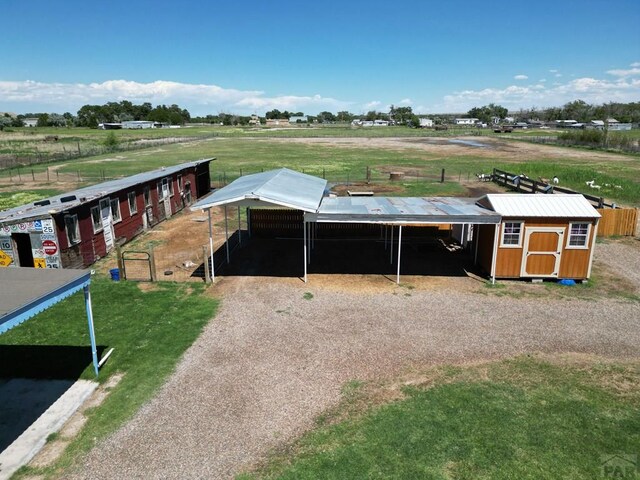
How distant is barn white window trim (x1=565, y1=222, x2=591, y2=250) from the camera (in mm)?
16547

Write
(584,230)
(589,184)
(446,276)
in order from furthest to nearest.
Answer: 1. (589,184)
2. (446,276)
3. (584,230)

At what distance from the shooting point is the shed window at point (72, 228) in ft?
59.2

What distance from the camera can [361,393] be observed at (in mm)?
10156

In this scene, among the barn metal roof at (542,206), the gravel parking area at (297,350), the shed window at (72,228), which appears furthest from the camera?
the shed window at (72,228)

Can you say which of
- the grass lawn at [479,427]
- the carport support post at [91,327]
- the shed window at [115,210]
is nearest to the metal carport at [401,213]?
the grass lawn at [479,427]

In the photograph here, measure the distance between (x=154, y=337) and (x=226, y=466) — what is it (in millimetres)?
5927

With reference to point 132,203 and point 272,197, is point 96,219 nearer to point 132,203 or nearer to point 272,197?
point 132,203

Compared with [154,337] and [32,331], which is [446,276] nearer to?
[154,337]

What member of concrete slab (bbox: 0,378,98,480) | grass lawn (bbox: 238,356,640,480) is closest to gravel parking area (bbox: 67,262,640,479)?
grass lawn (bbox: 238,356,640,480)

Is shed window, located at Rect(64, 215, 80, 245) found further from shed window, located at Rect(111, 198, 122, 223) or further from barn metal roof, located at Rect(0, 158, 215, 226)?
shed window, located at Rect(111, 198, 122, 223)

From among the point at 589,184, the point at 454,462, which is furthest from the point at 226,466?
the point at 589,184

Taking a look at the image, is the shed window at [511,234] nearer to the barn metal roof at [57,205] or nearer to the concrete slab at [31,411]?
the concrete slab at [31,411]

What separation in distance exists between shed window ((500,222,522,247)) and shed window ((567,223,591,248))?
1825 millimetres

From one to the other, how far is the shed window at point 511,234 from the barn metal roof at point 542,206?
16.6 inches
